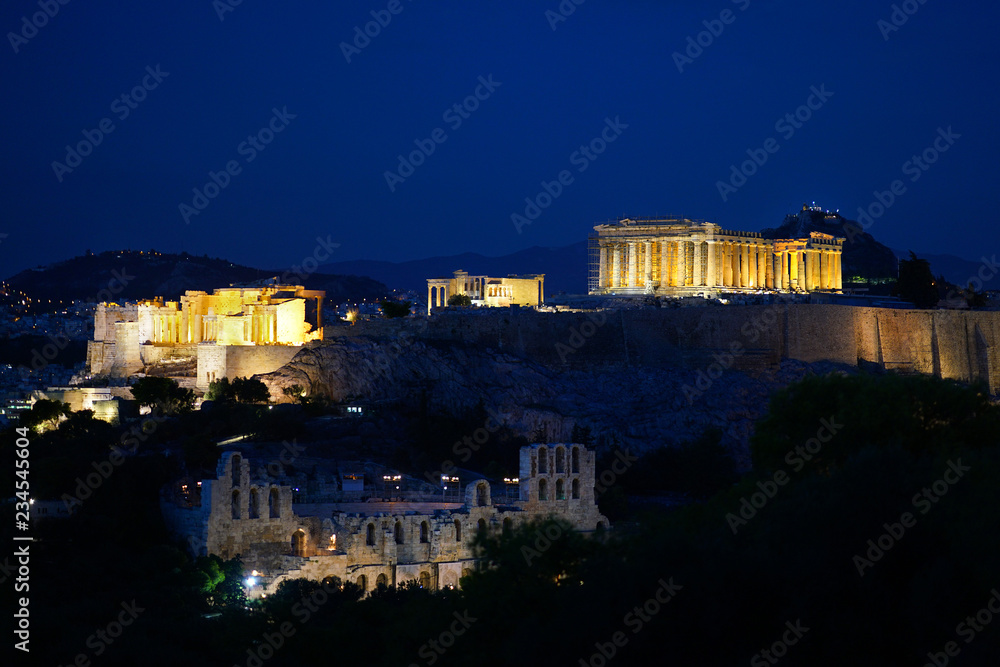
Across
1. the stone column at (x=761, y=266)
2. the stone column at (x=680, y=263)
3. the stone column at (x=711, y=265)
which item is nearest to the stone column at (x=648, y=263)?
the stone column at (x=680, y=263)

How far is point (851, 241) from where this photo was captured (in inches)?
3888

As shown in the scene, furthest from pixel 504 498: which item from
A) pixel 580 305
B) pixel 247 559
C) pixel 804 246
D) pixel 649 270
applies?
pixel 804 246

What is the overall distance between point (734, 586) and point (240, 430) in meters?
30.0

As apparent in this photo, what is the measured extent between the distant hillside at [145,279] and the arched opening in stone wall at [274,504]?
78765mm

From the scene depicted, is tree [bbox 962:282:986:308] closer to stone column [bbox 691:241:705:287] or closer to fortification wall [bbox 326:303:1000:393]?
fortification wall [bbox 326:303:1000:393]

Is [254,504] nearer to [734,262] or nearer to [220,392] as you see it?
[220,392]

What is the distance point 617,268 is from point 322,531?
140 feet

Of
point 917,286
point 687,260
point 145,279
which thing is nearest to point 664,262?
point 687,260

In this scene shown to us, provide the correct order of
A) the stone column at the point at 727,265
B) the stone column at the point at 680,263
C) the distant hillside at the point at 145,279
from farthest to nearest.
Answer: the distant hillside at the point at 145,279
the stone column at the point at 727,265
the stone column at the point at 680,263

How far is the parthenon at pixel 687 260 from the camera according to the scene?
7100 cm

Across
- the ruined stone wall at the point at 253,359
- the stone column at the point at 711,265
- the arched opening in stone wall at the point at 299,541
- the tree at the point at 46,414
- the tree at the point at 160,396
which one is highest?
the stone column at the point at 711,265

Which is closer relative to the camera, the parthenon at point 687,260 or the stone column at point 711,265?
the stone column at point 711,265

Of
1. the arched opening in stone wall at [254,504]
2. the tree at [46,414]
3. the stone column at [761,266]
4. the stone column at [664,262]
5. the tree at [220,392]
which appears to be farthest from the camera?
the stone column at [761,266]

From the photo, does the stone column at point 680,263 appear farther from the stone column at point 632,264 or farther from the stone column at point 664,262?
the stone column at point 632,264
